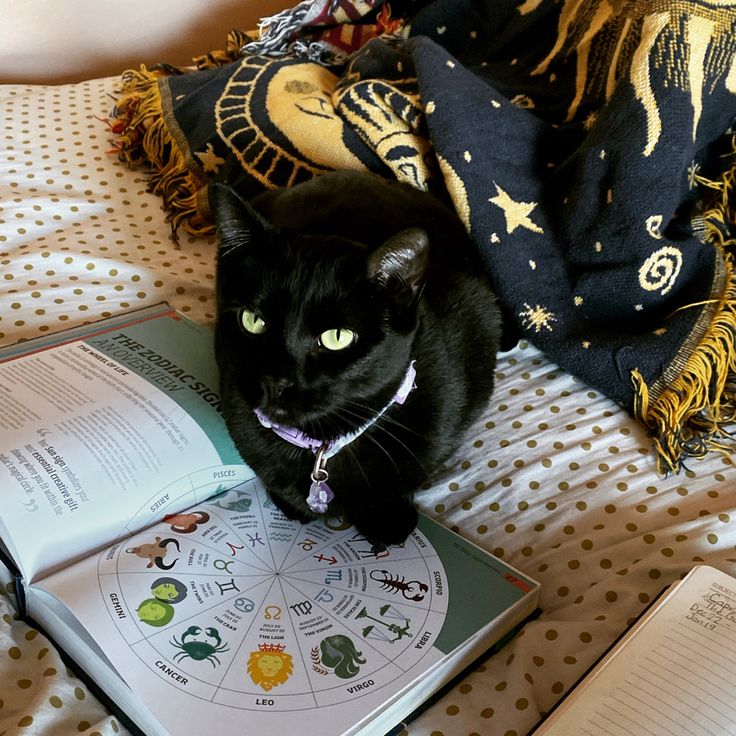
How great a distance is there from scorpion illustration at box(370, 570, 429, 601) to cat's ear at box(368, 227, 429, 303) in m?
0.25

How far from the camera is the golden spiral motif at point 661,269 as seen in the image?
3.04 ft

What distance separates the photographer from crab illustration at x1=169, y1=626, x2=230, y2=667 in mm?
592

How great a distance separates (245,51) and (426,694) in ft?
4.09

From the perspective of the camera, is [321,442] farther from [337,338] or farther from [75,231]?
[75,231]

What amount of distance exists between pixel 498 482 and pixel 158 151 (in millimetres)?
881

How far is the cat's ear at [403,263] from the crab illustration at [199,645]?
328 mm

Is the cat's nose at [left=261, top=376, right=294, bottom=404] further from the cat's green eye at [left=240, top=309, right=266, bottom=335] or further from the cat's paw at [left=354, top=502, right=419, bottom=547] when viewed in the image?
the cat's paw at [left=354, top=502, right=419, bottom=547]

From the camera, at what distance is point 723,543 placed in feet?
2.34

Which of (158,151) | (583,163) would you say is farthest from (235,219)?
(158,151)

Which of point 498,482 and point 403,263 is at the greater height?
point 403,263

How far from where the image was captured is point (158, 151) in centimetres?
132

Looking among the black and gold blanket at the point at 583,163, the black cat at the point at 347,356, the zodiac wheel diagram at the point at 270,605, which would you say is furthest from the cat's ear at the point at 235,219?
the black and gold blanket at the point at 583,163

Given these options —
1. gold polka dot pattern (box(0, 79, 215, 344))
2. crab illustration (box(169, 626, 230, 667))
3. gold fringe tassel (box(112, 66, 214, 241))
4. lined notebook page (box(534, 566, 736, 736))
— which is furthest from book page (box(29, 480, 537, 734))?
gold fringe tassel (box(112, 66, 214, 241))

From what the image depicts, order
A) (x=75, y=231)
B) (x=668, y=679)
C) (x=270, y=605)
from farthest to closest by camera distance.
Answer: (x=75, y=231), (x=270, y=605), (x=668, y=679)
